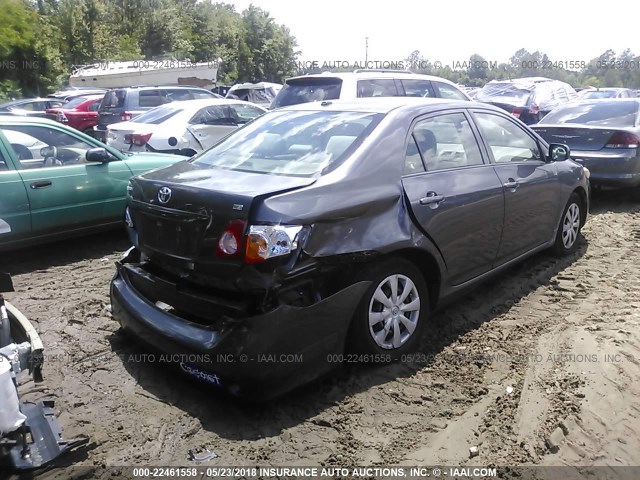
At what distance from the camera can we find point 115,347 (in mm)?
3908

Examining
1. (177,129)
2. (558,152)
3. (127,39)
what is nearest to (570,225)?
(558,152)

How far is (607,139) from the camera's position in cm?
796

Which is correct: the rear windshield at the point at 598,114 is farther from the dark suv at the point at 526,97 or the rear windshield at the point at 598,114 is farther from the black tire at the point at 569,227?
the dark suv at the point at 526,97

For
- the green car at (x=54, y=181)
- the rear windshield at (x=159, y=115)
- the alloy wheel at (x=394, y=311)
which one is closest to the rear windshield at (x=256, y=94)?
the rear windshield at (x=159, y=115)

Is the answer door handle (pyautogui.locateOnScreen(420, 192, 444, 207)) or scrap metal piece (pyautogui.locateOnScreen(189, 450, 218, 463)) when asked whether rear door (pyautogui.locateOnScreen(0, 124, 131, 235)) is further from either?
door handle (pyautogui.locateOnScreen(420, 192, 444, 207))

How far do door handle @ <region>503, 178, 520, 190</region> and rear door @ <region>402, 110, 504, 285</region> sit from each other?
114mm

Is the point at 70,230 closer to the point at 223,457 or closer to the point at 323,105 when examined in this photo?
the point at 323,105

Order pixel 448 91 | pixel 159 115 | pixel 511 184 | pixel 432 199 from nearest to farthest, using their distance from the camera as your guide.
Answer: pixel 432 199 → pixel 511 184 → pixel 448 91 → pixel 159 115

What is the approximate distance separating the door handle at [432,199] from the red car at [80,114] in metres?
14.1

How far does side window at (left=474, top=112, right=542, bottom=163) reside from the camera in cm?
459

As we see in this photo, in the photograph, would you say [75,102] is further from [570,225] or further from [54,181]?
[570,225]

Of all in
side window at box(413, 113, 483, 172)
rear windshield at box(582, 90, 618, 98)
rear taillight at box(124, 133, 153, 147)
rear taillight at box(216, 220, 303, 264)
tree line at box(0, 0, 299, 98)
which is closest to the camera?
rear taillight at box(216, 220, 303, 264)

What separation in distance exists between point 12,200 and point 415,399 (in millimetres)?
4199

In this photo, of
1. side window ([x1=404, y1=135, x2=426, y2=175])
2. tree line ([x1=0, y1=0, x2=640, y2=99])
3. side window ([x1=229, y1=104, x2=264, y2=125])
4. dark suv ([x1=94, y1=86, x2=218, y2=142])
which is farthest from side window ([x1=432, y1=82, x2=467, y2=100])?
tree line ([x1=0, y1=0, x2=640, y2=99])
